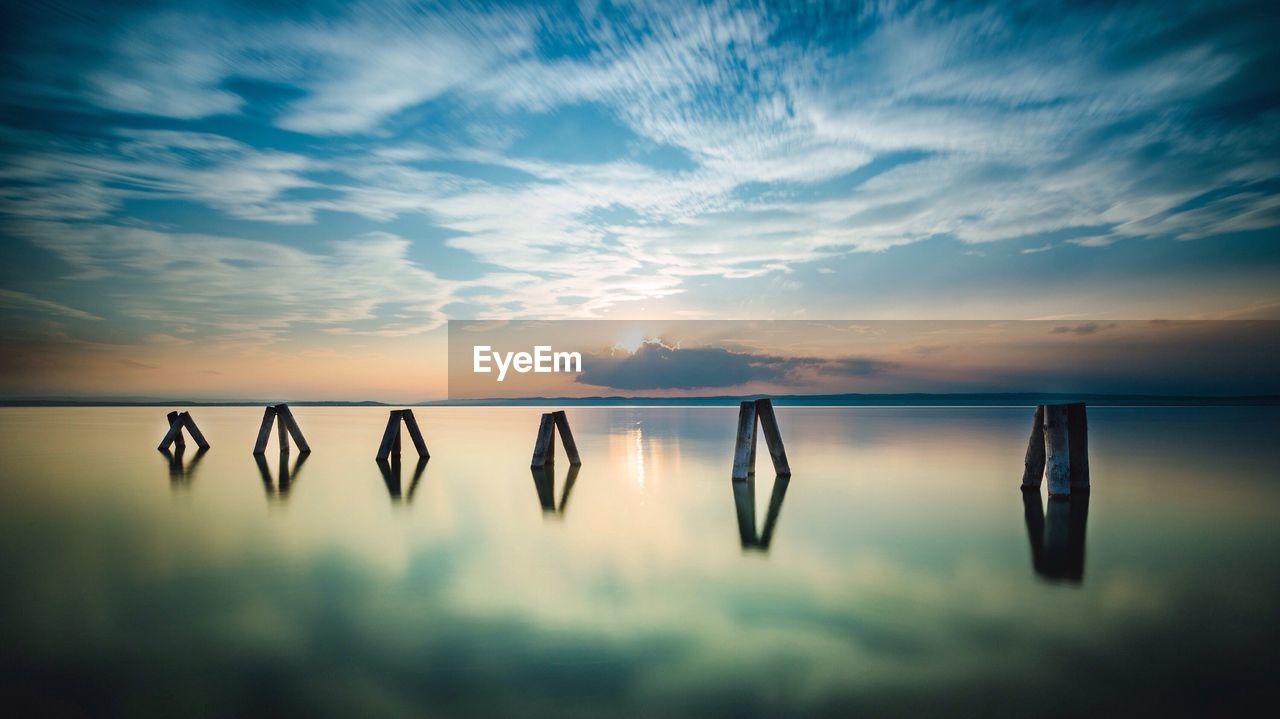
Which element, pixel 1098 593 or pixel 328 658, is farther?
pixel 1098 593

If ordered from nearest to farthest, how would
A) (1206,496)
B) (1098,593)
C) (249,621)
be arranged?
1. (249,621)
2. (1098,593)
3. (1206,496)

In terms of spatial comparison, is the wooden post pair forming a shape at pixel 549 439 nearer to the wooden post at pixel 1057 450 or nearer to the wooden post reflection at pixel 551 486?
the wooden post reflection at pixel 551 486

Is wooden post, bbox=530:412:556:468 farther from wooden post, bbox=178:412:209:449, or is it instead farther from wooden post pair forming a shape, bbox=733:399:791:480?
wooden post, bbox=178:412:209:449

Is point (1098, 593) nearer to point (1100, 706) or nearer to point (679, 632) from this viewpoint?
point (1100, 706)

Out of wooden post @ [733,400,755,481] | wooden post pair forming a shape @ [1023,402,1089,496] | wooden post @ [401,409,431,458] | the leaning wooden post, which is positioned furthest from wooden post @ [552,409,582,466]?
the leaning wooden post

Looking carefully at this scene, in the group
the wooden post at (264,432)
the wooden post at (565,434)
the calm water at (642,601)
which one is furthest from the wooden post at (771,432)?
the wooden post at (264,432)

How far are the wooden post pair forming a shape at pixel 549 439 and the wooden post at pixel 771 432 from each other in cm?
471

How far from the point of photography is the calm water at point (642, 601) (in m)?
3.61

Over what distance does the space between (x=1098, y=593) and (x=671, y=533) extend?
182 inches

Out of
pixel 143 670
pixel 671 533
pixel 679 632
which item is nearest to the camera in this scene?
pixel 143 670

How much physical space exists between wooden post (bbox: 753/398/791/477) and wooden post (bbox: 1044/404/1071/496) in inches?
172

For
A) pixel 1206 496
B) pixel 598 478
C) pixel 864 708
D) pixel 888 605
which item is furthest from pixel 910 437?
pixel 864 708

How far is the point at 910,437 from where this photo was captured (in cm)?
2580

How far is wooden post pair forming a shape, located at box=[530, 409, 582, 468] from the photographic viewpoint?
1438 centimetres
